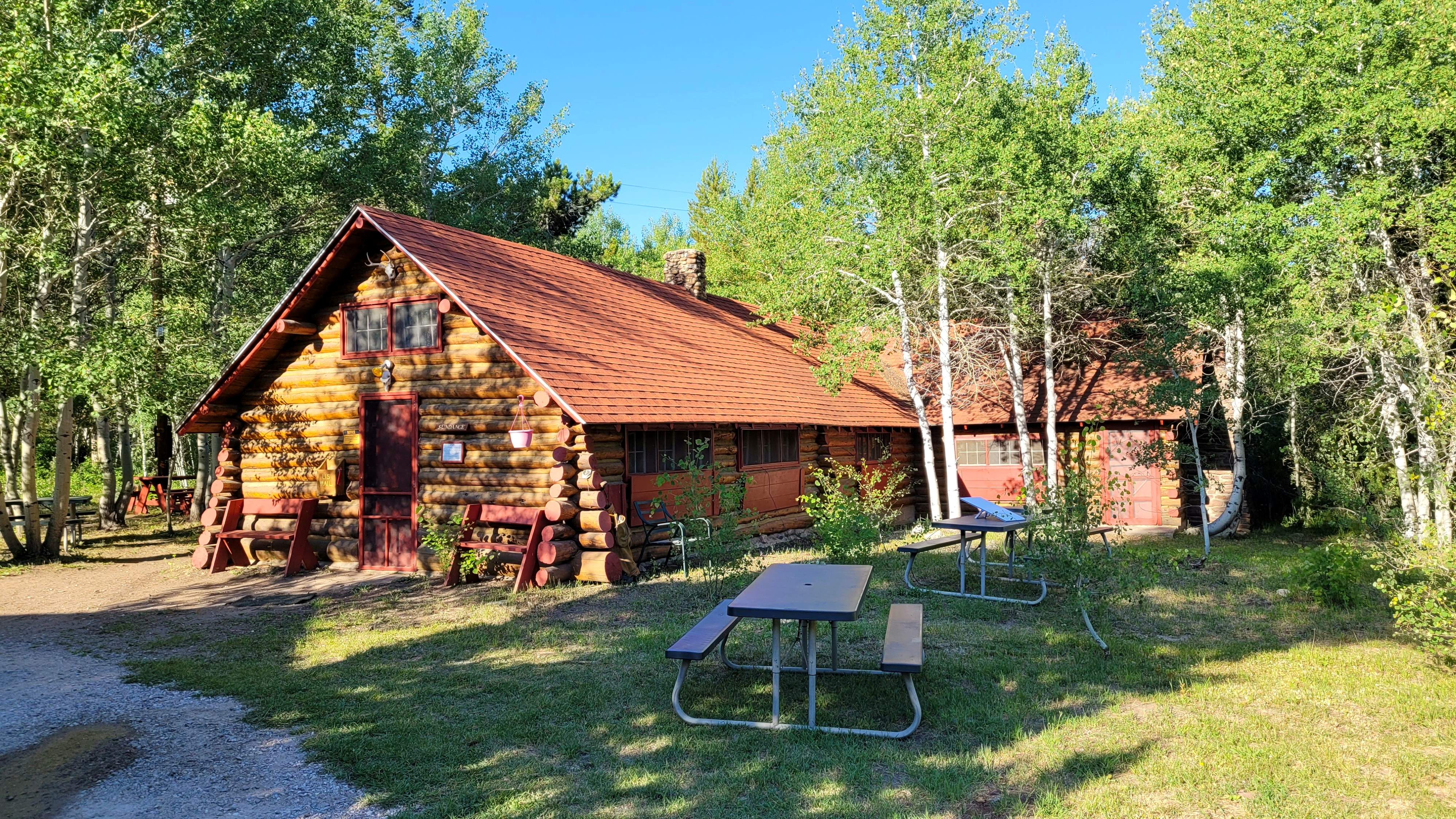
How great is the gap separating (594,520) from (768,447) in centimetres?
582

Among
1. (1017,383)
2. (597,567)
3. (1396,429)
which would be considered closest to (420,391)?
(597,567)

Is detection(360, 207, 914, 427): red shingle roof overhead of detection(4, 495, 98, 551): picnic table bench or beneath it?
overhead

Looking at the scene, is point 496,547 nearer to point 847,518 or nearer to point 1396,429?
point 847,518

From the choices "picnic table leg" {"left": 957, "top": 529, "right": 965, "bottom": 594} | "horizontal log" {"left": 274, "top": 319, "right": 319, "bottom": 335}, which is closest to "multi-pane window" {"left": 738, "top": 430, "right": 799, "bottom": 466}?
"picnic table leg" {"left": 957, "top": 529, "right": 965, "bottom": 594}

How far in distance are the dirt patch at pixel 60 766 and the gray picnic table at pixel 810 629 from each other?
374cm

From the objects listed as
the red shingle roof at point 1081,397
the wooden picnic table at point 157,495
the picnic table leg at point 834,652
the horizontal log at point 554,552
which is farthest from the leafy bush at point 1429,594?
the wooden picnic table at point 157,495

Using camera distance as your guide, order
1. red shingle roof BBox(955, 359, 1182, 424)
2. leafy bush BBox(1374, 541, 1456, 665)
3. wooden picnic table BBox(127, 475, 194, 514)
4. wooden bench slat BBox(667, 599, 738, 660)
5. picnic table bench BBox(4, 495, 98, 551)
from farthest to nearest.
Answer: wooden picnic table BBox(127, 475, 194, 514) → red shingle roof BBox(955, 359, 1182, 424) → picnic table bench BBox(4, 495, 98, 551) → leafy bush BBox(1374, 541, 1456, 665) → wooden bench slat BBox(667, 599, 738, 660)

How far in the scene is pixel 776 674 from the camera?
244 inches

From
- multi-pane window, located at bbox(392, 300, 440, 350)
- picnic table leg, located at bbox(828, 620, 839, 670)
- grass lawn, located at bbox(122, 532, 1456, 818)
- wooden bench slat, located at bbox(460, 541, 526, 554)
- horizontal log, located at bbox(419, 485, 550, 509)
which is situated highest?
multi-pane window, located at bbox(392, 300, 440, 350)

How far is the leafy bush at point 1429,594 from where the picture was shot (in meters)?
6.72

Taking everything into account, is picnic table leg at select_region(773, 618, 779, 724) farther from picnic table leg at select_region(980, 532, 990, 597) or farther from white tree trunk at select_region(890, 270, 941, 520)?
white tree trunk at select_region(890, 270, 941, 520)

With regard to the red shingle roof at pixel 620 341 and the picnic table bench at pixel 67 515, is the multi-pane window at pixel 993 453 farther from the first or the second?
the picnic table bench at pixel 67 515

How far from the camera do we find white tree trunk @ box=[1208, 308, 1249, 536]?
17672 mm

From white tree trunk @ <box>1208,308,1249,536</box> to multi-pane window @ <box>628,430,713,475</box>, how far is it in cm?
1055
